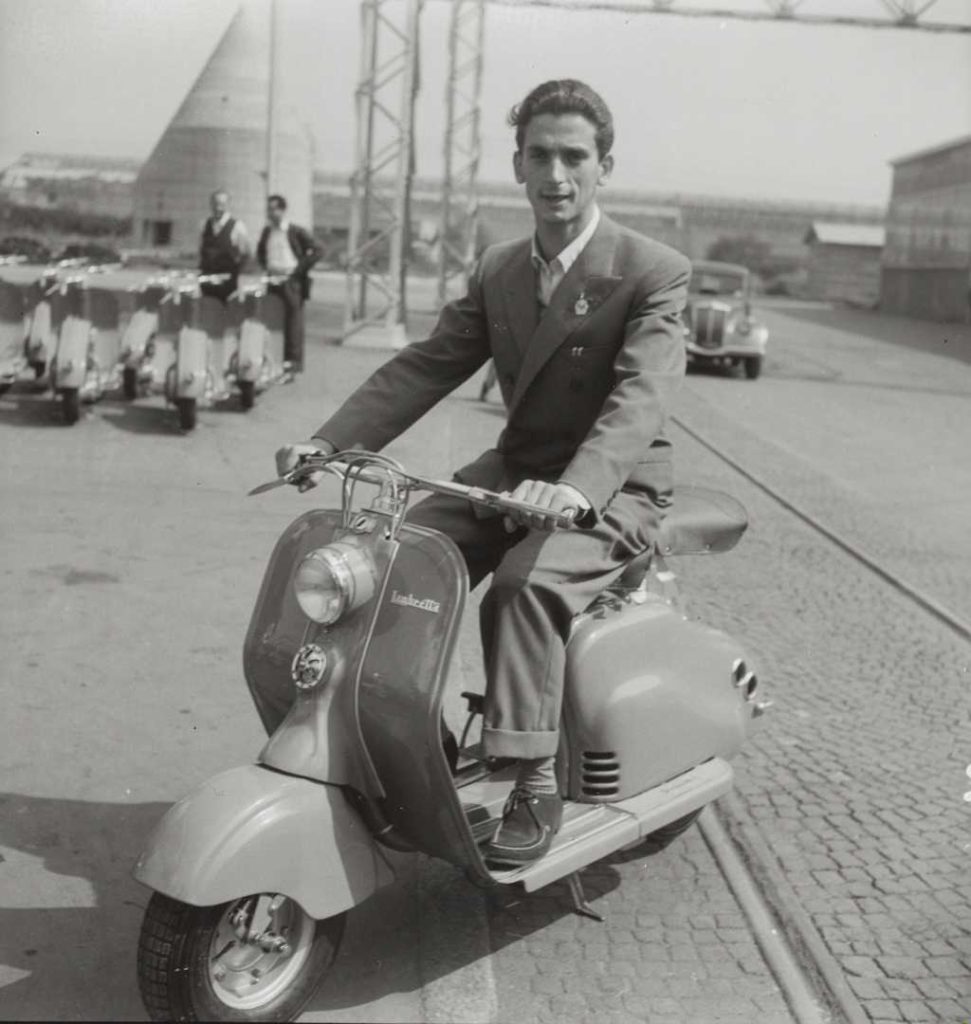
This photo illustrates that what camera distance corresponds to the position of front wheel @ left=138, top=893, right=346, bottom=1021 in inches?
111

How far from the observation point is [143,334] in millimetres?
11703

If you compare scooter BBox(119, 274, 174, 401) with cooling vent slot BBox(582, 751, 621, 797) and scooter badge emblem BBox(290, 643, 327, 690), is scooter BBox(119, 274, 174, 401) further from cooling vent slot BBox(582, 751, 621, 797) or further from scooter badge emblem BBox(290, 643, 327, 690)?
scooter badge emblem BBox(290, 643, 327, 690)

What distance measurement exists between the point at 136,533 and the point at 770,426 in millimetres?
8299

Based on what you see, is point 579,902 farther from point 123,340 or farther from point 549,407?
point 123,340

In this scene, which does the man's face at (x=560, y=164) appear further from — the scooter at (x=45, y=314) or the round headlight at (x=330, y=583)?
the scooter at (x=45, y=314)

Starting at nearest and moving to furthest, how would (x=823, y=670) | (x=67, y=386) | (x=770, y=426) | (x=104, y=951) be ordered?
(x=104, y=951) < (x=823, y=670) < (x=67, y=386) < (x=770, y=426)

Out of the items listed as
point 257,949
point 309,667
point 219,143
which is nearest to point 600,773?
point 309,667

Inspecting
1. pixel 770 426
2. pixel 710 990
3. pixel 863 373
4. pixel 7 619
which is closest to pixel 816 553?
pixel 7 619

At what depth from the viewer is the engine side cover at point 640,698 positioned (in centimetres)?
355

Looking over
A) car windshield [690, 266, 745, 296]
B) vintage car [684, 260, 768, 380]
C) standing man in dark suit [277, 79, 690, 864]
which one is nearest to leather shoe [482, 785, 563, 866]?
standing man in dark suit [277, 79, 690, 864]

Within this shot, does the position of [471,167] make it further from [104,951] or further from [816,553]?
[104,951]

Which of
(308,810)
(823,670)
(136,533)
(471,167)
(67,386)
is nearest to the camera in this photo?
(308,810)

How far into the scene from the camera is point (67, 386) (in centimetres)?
1077

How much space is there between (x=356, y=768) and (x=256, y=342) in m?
9.42
